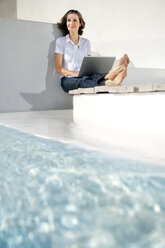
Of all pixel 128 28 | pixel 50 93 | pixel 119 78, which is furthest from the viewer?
pixel 128 28

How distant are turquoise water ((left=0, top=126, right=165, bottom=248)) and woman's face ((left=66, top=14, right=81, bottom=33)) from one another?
2526 mm

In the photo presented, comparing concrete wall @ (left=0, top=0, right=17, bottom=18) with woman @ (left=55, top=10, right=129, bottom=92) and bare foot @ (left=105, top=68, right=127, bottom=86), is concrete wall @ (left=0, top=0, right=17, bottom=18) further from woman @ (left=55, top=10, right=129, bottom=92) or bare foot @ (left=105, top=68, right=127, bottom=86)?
bare foot @ (left=105, top=68, right=127, bottom=86)

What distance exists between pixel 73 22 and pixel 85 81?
0.91 m

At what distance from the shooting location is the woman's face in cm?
291

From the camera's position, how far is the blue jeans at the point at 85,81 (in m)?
2.21

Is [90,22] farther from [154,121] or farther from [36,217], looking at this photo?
[36,217]

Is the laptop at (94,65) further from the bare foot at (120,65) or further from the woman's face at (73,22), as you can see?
the woman's face at (73,22)

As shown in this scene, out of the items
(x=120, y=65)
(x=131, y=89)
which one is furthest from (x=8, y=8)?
(x=131, y=89)

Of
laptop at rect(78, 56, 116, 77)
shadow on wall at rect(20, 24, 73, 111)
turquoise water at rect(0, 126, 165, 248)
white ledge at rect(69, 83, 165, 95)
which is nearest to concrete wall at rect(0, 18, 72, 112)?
shadow on wall at rect(20, 24, 73, 111)

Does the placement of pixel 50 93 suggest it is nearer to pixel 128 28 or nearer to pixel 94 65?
pixel 94 65

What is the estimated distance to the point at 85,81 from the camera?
2357mm

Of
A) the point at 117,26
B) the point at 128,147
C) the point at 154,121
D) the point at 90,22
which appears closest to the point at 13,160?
the point at 128,147

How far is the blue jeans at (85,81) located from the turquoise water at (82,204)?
1.59 metres

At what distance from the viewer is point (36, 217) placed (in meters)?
0.40
